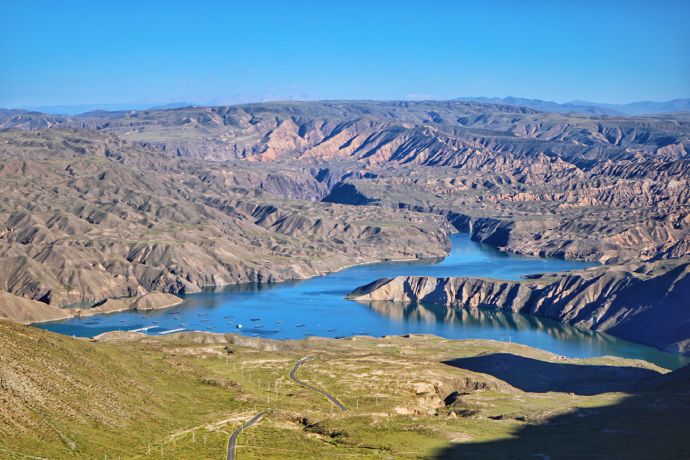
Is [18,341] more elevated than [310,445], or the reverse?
[18,341]

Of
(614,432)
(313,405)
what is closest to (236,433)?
(313,405)

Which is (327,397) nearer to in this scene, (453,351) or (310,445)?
(310,445)

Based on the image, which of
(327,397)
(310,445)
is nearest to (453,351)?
(327,397)

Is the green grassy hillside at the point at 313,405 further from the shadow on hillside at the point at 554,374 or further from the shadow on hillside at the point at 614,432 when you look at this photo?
the shadow on hillside at the point at 554,374

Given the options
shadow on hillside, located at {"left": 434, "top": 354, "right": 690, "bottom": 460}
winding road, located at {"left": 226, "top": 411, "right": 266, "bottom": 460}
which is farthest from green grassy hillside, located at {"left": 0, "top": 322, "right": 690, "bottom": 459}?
winding road, located at {"left": 226, "top": 411, "right": 266, "bottom": 460}

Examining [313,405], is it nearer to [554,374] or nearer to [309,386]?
[309,386]
